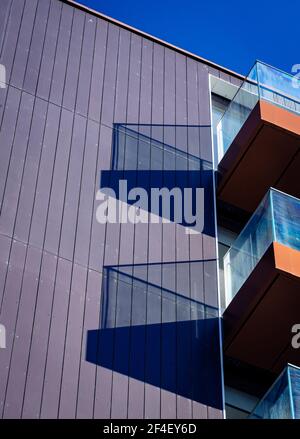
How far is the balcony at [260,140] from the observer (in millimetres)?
15758

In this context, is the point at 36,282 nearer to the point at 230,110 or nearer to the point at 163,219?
the point at 163,219

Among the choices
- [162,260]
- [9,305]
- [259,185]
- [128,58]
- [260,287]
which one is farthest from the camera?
[128,58]

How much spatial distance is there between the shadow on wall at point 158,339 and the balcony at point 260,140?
308 cm

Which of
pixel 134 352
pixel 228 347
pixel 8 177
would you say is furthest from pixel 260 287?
pixel 8 177

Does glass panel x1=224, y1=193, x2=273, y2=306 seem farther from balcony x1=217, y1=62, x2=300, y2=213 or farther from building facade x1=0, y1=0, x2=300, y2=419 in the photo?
balcony x1=217, y1=62, x2=300, y2=213

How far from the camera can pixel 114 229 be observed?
47.0ft

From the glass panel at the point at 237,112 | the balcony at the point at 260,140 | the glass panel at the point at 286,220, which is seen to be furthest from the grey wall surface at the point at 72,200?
the glass panel at the point at 286,220

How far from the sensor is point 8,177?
13.9 m

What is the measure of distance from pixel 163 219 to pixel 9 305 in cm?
372

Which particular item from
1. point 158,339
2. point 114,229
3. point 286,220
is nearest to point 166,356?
point 158,339

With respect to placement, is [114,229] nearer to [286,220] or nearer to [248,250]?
[248,250]

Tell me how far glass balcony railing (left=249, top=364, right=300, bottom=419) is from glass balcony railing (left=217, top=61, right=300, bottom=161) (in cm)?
609

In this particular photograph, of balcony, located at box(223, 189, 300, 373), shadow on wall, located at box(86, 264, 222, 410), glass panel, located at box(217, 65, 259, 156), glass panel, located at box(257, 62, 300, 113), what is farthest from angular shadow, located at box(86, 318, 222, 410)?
glass panel, located at box(257, 62, 300, 113)

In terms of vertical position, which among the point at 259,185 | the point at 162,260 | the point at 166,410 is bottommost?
the point at 166,410
